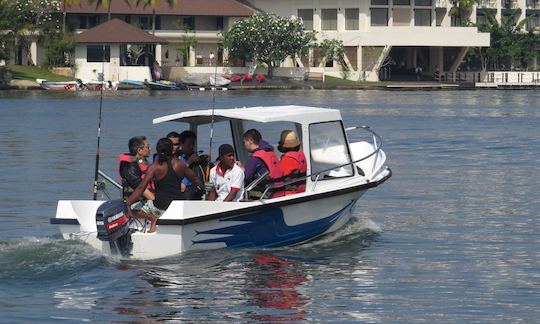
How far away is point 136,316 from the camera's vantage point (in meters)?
15.1

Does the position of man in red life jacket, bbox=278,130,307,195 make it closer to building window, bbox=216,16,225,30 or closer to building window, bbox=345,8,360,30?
building window, bbox=216,16,225,30

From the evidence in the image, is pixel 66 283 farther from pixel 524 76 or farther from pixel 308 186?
pixel 524 76

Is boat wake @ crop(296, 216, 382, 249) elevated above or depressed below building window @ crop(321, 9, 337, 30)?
below

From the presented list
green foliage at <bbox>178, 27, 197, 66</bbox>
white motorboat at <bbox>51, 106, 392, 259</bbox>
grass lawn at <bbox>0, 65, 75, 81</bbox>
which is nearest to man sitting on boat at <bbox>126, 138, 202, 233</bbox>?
white motorboat at <bbox>51, 106, 392, 259</bbox>

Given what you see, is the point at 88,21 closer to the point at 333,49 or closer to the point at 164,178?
the point at 333,49

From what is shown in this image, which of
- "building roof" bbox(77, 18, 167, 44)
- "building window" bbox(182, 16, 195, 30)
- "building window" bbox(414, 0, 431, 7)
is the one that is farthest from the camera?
"building window" bbox(414, 0, 431, 7)

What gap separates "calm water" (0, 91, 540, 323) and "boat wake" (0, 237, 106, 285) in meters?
0.02

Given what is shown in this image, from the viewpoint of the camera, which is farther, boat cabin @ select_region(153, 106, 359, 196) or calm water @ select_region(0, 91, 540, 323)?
boat cabin @ select_region(153, 106, 359, 196)

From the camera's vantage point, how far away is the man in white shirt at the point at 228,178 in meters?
17.7

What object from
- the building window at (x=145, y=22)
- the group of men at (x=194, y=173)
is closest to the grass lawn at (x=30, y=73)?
the building window at (x=145, y=22)

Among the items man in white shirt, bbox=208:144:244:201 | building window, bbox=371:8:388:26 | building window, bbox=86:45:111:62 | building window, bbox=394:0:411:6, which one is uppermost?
building window, bbox=394:0:411:6

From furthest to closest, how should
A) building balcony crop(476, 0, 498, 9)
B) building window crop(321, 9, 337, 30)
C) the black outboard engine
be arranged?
building balcony crop(476, 0, 498, 9) → building window crop(321, 9, 337, 30) → the black outboard engine

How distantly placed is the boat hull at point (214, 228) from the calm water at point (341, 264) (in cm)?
16

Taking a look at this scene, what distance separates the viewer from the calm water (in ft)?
50.8
